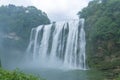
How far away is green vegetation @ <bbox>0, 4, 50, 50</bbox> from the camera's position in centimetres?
4967

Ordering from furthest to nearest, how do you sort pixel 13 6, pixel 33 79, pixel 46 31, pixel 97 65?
pixel 13 6 < pixel 46 31 < pixel 97 65 < pixel 33 79

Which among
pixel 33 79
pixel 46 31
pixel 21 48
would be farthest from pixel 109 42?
pixel 33 79

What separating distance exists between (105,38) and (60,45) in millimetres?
7695

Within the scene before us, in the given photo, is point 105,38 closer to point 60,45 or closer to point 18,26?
point 60,45

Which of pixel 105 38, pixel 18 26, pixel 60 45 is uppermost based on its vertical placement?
pixel 18 26

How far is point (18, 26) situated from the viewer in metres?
50.6

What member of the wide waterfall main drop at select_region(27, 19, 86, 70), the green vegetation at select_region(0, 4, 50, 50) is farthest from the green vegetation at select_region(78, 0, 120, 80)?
the green vegetation at select_region(0, 4, 50, 50)

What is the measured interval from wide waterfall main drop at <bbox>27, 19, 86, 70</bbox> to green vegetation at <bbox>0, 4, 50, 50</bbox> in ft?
6.14

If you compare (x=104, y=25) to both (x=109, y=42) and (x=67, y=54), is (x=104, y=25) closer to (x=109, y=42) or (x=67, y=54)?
(x=109, y=42)

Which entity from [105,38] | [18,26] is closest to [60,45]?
[105,38]

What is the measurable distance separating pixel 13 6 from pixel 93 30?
24.0 meters

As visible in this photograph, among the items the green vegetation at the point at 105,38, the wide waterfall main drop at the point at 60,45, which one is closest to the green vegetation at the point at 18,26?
the wide waterfall main drop at the point at 60,45

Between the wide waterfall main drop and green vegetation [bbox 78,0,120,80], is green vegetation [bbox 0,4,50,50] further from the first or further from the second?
green vegetation [bbox 78,0,120,80]

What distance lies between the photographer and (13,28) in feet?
167
